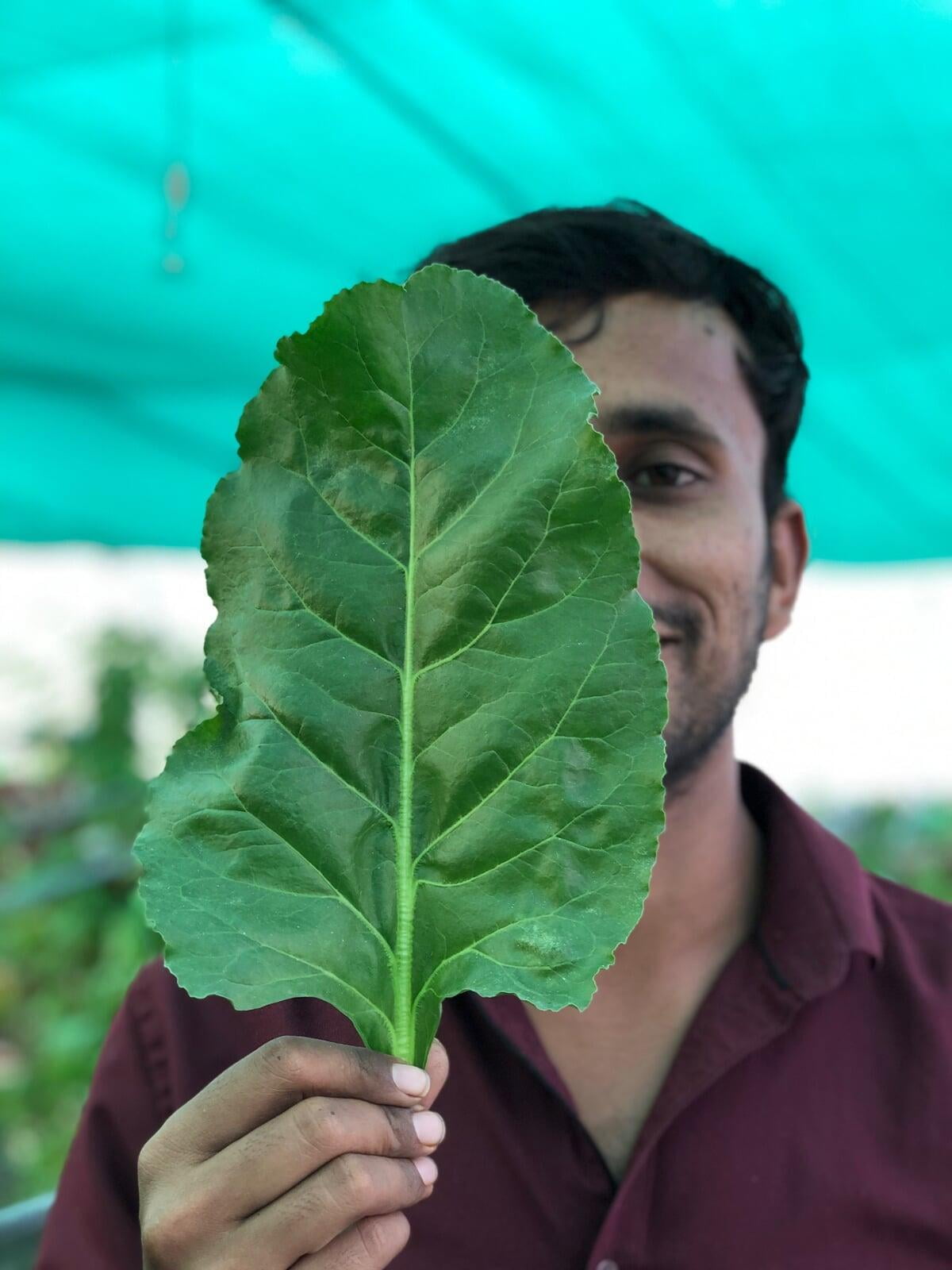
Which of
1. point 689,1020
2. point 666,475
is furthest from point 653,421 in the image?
point 689,1020

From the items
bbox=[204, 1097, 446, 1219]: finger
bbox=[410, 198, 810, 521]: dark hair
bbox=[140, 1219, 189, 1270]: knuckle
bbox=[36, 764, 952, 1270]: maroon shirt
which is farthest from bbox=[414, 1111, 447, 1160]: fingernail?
bbox=[410, 198, 810, 521]: dark hair

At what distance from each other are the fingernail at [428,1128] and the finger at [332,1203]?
0.03 meters

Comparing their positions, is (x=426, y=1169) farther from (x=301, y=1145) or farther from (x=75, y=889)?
(x=75, y=889)

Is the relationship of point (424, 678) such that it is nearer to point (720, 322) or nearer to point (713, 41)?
point (720, 322)

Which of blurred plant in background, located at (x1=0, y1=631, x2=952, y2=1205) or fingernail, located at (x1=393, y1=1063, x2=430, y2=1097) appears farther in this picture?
blurred plant in background, located at (x1=0, y1=631, x2=952, y2=1205)

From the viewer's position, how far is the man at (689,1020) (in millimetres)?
1275

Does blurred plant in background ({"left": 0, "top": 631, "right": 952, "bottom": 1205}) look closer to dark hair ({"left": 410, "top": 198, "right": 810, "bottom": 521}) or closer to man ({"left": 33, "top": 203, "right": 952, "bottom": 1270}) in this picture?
man ({"left": 33, "top": 203, "right": 952, "bottom": 1270})

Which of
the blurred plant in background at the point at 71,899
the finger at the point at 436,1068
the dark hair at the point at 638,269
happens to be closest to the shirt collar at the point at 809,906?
the dark hair at the point at 638,269

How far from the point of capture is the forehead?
55.6 inches

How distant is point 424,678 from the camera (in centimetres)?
67

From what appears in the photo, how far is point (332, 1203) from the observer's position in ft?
2.31

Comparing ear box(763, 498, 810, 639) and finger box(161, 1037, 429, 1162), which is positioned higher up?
ear box(763, 498, 810, 639)

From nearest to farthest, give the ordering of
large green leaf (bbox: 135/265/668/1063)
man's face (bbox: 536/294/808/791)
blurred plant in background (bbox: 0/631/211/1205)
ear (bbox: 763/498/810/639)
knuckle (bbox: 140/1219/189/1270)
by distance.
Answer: large green leaf (bbox: 135/265/668/1063) < knuckle (bbox: 140/1219/189/1270) < man's face (bbox: 536/294/808/791) < ear (bbox: 763/498/810/639) < blurred plant in background (bbox: 0/631/211/1205)

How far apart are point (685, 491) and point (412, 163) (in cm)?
73
